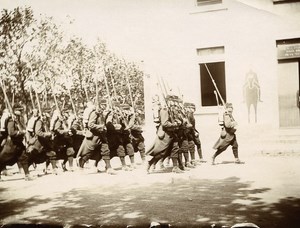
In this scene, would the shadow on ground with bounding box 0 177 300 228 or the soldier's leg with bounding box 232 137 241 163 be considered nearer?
the shadow on ground with bounding box 0 177 300 228

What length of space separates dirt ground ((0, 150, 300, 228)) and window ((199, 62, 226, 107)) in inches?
20.2

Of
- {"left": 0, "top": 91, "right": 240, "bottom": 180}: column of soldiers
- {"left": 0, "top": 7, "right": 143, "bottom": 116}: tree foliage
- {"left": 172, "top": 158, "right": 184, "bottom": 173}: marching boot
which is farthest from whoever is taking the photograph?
{"left": 172, "top": 158, "right": 184, "bottom": 173}: marching boot

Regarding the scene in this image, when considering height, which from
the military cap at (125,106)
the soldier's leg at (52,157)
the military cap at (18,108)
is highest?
the military cap at (18,108)

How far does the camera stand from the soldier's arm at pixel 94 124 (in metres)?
4.00

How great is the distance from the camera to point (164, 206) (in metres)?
3.16

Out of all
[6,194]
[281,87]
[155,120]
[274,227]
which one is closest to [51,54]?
[155,120]

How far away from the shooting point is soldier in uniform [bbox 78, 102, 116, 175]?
4031 mm

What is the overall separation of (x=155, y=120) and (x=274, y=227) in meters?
1.42

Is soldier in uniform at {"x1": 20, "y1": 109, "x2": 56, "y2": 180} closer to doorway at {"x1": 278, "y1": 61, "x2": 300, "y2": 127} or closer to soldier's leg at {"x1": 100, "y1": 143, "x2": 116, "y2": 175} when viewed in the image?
soldier's leg at {"x1": 100, "y1": 143, "x2": 116, "y2": 175}

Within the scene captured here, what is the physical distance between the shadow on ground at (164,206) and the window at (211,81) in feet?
2.32

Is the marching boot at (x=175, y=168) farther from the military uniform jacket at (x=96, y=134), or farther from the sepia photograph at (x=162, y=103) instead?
the military uniform jacket at (x=96, y=134)

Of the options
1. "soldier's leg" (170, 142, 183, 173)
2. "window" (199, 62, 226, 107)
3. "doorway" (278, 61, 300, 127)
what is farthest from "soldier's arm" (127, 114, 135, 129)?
"doorway" (278, 61, 300, 127)

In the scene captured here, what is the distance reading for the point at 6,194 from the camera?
A: 3680 millimetres

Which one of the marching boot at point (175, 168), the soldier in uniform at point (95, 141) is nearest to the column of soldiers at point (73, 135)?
the soldier in uniform at point (95, 141)
